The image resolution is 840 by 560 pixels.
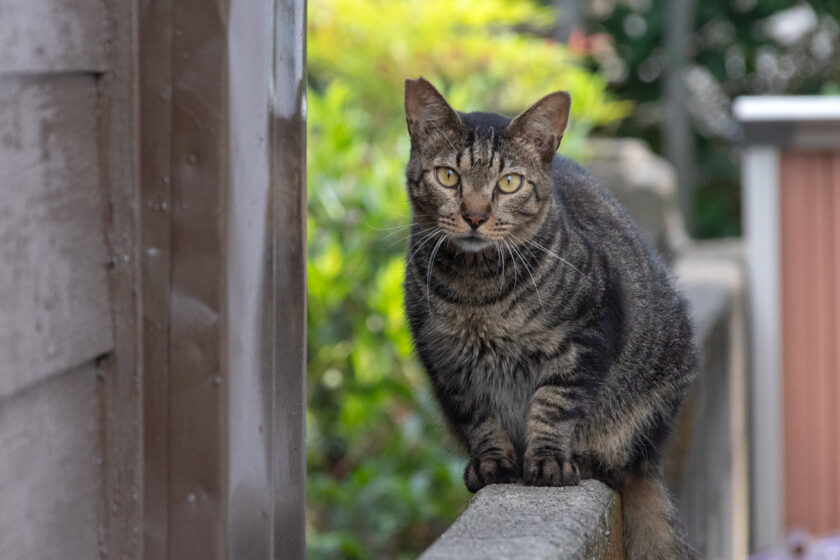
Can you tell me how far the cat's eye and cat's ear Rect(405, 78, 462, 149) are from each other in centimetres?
6

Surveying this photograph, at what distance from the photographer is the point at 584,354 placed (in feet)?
6.97

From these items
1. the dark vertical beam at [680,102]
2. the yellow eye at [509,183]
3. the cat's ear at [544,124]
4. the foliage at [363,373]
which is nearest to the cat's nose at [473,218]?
the yellow eye at [509,183]

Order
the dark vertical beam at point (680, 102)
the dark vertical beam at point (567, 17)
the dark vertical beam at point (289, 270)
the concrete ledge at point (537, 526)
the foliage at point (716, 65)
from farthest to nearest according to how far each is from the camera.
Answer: the foliage at point (716, 65)
the dark vertical beam at point (680, 102)
the dark vertical beam at point (567, 17)
the concrete ledge at point (537, 526)
the dark vertical beam at point (289, 270)

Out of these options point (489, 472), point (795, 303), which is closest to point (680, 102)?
point (795, 303)

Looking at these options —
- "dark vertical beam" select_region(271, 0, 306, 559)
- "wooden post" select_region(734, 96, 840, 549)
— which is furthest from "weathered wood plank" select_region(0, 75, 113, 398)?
"wooden post" select_region(734, 96, 840, 549)

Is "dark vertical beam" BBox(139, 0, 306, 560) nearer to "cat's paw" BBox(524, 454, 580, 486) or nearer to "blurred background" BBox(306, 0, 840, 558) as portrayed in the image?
"cat's paw" BBox(524, 454, 580, 486)

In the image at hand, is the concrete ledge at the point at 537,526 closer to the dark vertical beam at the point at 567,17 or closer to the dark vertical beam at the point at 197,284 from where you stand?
the dark vertical beam at the point at 197,284

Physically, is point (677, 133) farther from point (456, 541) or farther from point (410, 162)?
point (456, 541)

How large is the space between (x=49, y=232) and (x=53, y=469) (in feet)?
0.75

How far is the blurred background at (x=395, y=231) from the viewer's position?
3.79m

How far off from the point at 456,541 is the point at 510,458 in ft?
2.26

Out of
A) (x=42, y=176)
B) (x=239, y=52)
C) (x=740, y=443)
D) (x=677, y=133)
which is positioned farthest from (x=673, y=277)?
(x=677, y=133)

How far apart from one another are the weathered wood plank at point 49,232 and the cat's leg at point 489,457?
1.11m

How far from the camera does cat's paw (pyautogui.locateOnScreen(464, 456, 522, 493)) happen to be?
Result: 83.1 inches
